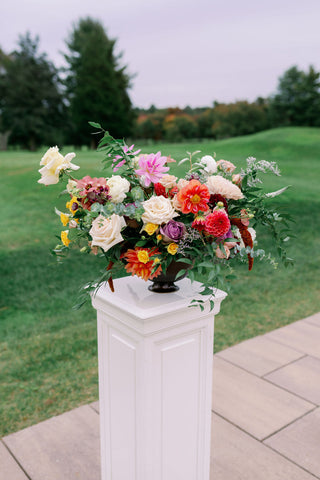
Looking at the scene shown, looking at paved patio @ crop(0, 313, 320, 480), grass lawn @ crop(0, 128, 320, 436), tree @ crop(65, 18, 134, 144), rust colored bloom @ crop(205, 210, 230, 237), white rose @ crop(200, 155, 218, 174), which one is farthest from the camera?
tree @ crop(65, 18, 134, 144)

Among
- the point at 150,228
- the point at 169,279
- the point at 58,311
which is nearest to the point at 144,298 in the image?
the point at 169,279

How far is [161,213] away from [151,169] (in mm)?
209

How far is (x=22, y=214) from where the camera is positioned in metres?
9.44

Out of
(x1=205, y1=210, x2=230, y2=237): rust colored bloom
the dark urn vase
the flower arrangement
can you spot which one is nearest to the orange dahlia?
the flower arrangement

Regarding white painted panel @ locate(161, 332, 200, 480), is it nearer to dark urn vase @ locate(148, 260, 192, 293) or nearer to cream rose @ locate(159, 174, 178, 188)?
dark urn vase @ locate(148, 260, 192, 293)

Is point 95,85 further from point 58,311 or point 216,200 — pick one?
point 216,200

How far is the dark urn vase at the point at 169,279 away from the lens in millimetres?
1639

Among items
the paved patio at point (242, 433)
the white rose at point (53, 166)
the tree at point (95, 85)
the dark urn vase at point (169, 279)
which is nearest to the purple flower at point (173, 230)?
the dark urn vase at point (169, 279)

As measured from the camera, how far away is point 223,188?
62.1 inches

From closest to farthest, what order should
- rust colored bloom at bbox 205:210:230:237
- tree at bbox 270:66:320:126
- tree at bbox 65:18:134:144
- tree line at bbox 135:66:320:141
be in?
rust colored bloom at bbox 205:210:230:237
tree at bbox 270:66:320:126
tree line at bbox 135:66:320:141
tree at bbox 65:18:134:144

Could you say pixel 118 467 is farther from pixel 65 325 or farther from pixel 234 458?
pixel 65 325

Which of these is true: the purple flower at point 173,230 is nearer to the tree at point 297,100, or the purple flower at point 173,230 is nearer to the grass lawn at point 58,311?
the grass lawn at point 58,311

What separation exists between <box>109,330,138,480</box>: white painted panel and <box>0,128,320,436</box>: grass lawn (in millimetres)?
821

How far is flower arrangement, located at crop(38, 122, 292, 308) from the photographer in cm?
149
